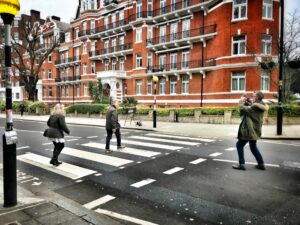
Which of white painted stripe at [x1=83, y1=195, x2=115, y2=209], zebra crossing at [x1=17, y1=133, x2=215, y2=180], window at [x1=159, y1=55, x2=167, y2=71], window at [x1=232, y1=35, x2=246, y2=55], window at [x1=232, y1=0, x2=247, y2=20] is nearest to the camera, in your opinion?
white painted stripe at [x1=83, y1=195, x2=115, y2=209]

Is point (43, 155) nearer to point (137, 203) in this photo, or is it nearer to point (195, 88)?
point (137, 203)

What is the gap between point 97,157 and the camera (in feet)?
27.8

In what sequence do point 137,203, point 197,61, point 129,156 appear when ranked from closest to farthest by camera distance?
1. point 137,203
2. point 129,156
3. point 197,61

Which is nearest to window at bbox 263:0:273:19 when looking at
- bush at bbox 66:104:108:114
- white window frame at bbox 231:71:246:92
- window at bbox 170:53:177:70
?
white window frame at bbox 231:71:246:92

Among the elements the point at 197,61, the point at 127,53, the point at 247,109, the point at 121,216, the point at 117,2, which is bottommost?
the point at 121,216

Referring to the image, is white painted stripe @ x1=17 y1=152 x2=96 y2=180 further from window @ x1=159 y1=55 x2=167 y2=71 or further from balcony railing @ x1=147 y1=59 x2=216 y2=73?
window @ x1=159 y1=55 x2=167 y2=71

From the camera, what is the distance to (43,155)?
892 cm

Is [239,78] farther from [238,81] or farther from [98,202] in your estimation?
[98,202]

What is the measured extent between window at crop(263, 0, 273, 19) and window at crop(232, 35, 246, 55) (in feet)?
9.43

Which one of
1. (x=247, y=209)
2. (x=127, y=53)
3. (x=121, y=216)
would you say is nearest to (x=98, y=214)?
(x=121, y=216)

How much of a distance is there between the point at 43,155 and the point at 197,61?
76.5ft

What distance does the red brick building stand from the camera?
82.2ft

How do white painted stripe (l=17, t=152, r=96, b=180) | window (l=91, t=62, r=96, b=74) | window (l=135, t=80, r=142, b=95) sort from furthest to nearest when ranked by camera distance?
window (l=91, t=62, r=96, b=74) → window (l=135, t=80, r=142, b=95) → white painted stripe (l=17, t=152, r=96, b=180)

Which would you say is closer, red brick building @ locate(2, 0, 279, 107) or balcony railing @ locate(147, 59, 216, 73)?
red brick building @ locate(2, 0, 279, 107)
